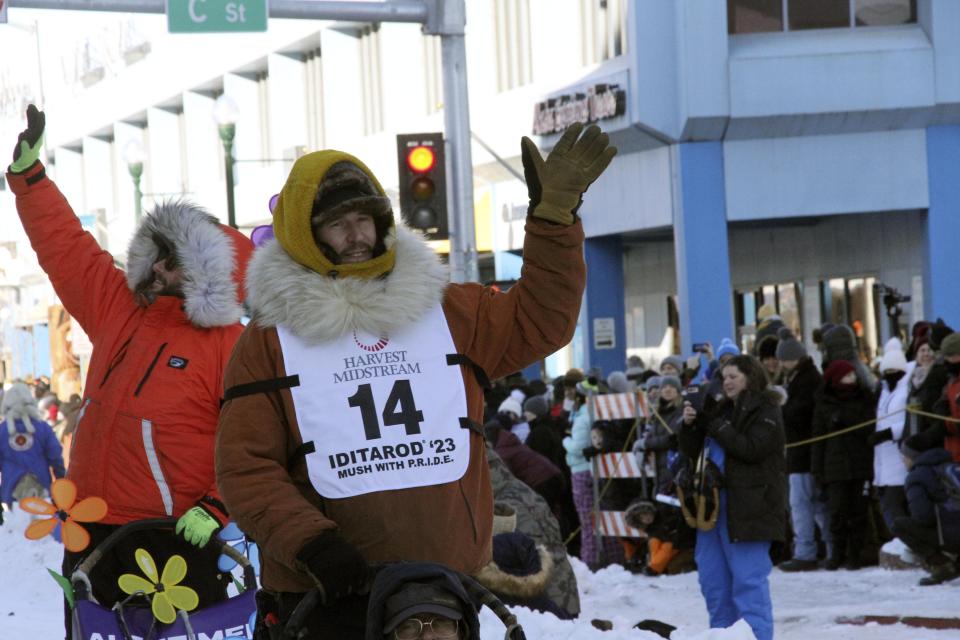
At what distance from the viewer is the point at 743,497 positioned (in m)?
8.94

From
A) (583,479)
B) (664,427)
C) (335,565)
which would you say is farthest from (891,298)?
(335,565)

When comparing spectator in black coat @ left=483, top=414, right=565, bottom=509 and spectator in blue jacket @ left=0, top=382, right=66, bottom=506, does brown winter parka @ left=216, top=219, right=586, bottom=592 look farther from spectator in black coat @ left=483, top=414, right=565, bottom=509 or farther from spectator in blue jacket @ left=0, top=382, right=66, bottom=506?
spectator in blue jacket @ left=0, top=382, right=66, bottom=506

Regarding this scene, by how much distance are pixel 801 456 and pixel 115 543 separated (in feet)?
28.4

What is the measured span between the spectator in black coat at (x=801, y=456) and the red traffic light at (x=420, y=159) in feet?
9.99

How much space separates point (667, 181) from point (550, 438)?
9.22m

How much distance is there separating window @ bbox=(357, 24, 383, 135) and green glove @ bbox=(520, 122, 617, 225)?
2938cm

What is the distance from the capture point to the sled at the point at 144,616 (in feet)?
15.7

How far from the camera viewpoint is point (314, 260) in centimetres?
378

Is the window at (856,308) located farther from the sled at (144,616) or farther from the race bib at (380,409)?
the race bib at (380,409)

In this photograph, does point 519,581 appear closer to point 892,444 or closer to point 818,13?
point 892,444

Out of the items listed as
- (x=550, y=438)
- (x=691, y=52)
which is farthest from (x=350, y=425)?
(x=691, y=52)

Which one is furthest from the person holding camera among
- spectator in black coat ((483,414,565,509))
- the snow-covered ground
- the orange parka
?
spectator in black coat ((483,414,565,509))

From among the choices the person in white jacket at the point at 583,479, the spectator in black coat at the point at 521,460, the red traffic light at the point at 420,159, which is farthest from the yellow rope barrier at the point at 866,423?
the red traffic light at the point at 420,159

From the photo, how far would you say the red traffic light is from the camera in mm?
13180
